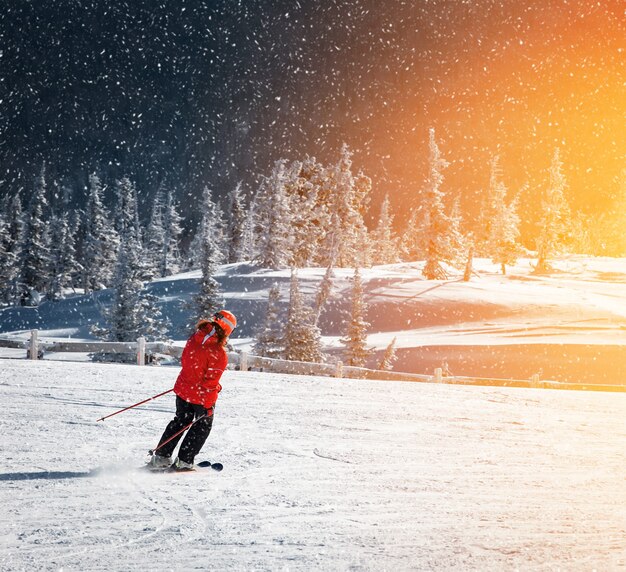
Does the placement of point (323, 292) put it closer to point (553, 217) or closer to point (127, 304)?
point (127, 304)

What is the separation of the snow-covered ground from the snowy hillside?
2915 cm

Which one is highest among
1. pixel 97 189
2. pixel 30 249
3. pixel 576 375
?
pixel 97 189

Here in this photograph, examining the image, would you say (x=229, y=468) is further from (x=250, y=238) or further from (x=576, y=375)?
(x=250, y=238)

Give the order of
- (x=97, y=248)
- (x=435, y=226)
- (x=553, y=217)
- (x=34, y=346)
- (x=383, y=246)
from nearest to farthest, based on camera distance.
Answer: (x=34, y=346) → (x=435, y=226) → (x=553, y=217) → (x=97, y=248) → (x=383, y=246)

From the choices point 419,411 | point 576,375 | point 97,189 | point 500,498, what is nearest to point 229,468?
point 500,498

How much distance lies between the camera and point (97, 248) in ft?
281

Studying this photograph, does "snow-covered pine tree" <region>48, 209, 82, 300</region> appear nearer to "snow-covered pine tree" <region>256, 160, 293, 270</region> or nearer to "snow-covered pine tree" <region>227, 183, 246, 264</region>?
"snow-covered pine tree" <region>227, 183, 246, 264</region>

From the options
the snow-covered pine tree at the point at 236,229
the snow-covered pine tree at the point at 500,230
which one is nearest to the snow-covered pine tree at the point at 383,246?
the snow-covered pine tree at the point at 236,229

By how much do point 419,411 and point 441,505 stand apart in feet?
26.6

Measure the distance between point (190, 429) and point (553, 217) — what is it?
74.5 metres

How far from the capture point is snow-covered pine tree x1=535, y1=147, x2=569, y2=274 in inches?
2928

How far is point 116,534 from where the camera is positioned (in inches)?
208

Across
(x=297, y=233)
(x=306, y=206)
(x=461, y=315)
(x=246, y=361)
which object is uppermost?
(x=306, y=206)

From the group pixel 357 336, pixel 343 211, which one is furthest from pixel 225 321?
pixel 343 211
